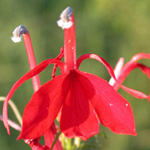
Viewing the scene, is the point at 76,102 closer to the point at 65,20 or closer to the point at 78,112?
the point at 78,112

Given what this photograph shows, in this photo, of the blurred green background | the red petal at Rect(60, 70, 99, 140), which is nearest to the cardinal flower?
the red petal at Rect(60, 70, 99, 140)

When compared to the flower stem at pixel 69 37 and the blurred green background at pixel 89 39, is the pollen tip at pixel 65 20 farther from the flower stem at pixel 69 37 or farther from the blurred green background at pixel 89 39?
the blurred green background at pixel 89 39

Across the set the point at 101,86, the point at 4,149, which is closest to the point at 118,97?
the point at 101,86

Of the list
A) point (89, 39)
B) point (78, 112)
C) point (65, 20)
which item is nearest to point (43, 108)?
point (78, 112)

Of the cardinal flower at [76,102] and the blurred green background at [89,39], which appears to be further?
the blurred green background at [89,39]

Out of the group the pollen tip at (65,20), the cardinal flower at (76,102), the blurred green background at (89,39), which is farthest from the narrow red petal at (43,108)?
the blurred green background at (89,39)

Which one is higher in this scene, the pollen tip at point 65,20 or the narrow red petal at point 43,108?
the pollen tip at point 65,20
